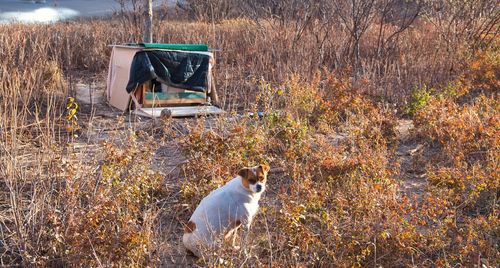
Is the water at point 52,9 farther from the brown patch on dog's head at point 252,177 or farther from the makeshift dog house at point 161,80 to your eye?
the brown patch on dog's head at point 252,177

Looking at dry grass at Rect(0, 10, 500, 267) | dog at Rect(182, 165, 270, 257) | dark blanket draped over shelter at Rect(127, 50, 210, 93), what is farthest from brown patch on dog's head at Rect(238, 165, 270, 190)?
dark blanket draped over shelter at Rect(127, 50, 210, 93)

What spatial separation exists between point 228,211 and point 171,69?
15.4ft

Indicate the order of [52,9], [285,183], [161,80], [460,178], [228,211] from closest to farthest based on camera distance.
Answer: [228,211] < [460,178] < [285,183] < [161,80] < [52,9]

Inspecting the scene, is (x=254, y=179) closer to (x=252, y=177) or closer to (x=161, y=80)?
(x=252, y=177)

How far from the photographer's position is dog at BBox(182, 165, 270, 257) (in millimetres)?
3412

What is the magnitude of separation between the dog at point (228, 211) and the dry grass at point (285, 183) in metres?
0.15

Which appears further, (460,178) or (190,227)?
(460,178)

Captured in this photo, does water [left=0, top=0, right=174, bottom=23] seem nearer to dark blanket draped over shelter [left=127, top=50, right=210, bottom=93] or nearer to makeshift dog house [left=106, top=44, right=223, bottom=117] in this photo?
makeshift dog house [left=106, top=44, right=223, bottom=117]

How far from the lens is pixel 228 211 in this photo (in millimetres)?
3449

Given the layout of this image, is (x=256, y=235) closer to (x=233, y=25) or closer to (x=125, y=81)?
(x=125, y=81)

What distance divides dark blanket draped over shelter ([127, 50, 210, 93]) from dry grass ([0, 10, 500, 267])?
90 cm

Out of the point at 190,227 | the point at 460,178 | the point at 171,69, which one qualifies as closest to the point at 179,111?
the point at 171,69

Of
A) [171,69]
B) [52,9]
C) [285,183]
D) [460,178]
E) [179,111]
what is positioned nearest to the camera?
[460,178]

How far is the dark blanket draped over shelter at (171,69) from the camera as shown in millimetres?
7559
